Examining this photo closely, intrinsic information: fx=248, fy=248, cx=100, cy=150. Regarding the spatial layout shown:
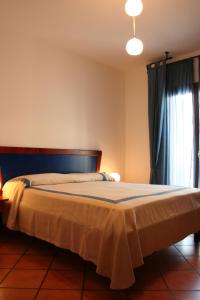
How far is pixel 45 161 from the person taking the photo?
139 inches

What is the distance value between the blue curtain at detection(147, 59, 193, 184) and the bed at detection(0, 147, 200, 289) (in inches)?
58.4

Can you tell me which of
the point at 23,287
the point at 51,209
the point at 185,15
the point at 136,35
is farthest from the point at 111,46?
the point at 23,287

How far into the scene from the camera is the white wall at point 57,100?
328 centimetres

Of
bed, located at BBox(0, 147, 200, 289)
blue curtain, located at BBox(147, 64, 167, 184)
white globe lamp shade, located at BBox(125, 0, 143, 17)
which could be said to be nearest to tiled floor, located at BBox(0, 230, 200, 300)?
bed, located at BBox(0, 147, 200, 289)

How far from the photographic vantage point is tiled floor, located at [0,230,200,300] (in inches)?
70.3

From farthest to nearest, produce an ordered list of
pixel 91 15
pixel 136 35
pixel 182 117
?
1. pixel 182 117
2. pixel 136 35
3. pixel 91 15

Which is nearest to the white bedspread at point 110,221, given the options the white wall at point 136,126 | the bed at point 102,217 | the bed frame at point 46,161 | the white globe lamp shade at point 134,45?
the bed at point 102,217

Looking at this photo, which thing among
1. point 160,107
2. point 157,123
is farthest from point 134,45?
point 157,123

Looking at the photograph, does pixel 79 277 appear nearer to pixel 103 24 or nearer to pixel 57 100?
pixel 57 100

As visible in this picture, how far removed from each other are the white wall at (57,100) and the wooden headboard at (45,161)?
117mm

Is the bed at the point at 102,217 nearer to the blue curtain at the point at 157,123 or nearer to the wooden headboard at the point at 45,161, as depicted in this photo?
the wooden headboard at the point at 45,161

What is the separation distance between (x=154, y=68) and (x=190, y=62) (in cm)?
59

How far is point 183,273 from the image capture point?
212cm

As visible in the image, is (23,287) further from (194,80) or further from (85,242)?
(194,80)
